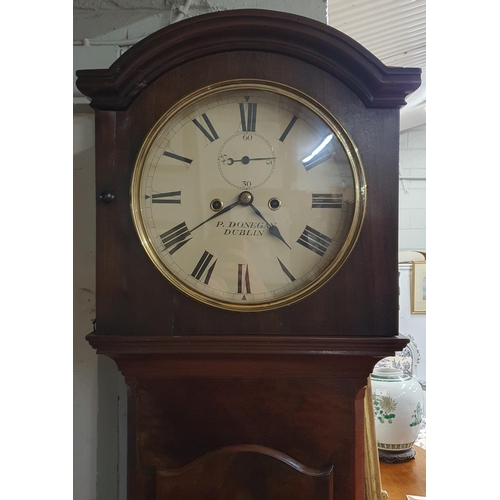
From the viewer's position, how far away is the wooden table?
90 cm

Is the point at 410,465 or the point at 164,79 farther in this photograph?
the point at 410,465

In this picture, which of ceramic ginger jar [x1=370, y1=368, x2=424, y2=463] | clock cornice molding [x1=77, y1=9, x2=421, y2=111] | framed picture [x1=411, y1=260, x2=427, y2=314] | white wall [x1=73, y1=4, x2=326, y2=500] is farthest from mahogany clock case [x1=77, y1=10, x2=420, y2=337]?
framed picture [x1=411, y1=260, x2=427, y2=314]

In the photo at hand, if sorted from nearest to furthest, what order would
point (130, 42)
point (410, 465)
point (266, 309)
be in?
1. point (266, 309)
2. point (130, 42)
3. point (410, 465)

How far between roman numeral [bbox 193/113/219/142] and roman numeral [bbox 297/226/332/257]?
0.20 metres

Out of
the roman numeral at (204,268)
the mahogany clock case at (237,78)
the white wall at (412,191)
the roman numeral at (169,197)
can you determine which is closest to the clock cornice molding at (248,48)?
the mahogany clock case at (237,78)

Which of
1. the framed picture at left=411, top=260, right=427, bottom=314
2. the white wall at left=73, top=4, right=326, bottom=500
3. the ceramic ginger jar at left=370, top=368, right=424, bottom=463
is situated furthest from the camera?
the framed picture at left=411, top=260, right=427, bottom=314

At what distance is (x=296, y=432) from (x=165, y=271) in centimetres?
31

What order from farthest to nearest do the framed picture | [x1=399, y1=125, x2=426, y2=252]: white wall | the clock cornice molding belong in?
[x1=399, y1=125, x2=426, y2=252]: white wall, the framed picture, the clock cornice molding

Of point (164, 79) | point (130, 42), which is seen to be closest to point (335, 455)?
point (164, 79)

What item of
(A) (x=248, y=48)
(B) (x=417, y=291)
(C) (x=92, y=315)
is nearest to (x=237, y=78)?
(A) (x=248, y=48)

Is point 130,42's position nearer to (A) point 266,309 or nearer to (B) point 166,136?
(B) point 166,136

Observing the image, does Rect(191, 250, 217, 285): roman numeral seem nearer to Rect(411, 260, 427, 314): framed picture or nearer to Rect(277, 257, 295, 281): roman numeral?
Rect(277, 257, 295, 281): roman numeral

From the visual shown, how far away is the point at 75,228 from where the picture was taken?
0.90 m

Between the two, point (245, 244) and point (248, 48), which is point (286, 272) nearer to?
point (245, 244)
